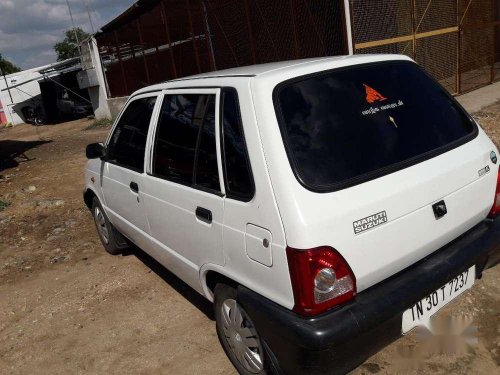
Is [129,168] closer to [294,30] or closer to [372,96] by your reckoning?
[372,96]

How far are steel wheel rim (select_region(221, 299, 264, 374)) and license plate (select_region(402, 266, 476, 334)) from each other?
768 millimetres

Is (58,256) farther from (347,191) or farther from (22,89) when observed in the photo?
(22,89)

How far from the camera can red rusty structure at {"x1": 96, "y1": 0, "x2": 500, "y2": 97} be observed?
9.18 meters

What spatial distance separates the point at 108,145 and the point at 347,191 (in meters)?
2.70

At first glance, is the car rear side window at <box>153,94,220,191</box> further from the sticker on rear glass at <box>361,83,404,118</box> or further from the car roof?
the sticker on rear glass at <box>361,83,404,118</box>

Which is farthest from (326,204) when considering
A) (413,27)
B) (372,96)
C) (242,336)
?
(413,27)

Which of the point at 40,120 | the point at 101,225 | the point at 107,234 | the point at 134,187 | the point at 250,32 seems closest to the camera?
the point at 134,187

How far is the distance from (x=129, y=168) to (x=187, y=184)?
104cm

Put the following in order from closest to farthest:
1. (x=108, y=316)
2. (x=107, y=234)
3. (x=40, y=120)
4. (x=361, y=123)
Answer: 1. (x=361, y=123)
2. (x=108, y=316)
3. (x=107, y=234)
4. (x=40, y=120)

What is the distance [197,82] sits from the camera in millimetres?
2719

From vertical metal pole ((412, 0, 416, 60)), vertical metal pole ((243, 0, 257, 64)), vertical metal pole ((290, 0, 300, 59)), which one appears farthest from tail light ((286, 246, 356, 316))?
vertical metal pole ((243, 0, 257, 64))

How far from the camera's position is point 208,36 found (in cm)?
1233

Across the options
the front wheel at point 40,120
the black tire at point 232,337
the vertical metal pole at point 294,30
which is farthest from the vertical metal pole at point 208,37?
the front wheel at point 40,120

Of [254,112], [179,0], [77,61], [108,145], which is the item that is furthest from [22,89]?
[254,112]
